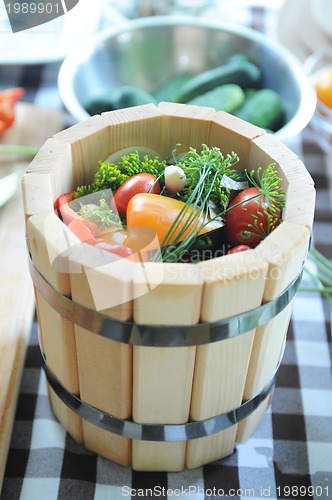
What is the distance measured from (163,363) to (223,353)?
0.08m

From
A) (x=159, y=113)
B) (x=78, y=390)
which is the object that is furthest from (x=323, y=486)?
(x=159, y=113)

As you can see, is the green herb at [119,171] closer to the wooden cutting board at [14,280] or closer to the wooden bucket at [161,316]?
the wooden bucket at [161,316]

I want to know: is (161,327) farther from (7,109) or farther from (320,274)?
(7,109)

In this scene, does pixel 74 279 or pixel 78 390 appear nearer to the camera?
pixel 74 279

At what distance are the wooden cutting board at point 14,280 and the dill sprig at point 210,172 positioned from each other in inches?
16.0

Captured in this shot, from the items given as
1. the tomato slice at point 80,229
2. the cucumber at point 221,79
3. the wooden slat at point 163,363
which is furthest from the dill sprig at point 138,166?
the cucumber at point 221,79

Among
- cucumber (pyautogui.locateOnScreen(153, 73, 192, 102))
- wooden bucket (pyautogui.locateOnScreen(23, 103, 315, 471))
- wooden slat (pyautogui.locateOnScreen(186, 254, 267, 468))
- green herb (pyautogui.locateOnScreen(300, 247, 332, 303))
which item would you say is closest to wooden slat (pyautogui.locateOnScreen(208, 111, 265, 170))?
wooden bucket (pyautogui.locateOnScreen(23, 103, 315, 471))

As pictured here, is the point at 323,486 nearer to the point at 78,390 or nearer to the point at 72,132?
the point at 78,390

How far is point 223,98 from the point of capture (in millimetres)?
1376

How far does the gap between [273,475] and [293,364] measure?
0.22m

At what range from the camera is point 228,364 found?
824mm

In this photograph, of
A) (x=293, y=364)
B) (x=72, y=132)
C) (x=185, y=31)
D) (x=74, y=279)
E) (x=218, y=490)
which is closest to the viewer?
(x=74, y=279)

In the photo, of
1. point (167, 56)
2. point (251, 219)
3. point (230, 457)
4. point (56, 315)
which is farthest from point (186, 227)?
point (167, 56)

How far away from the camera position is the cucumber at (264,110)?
1.37 m
